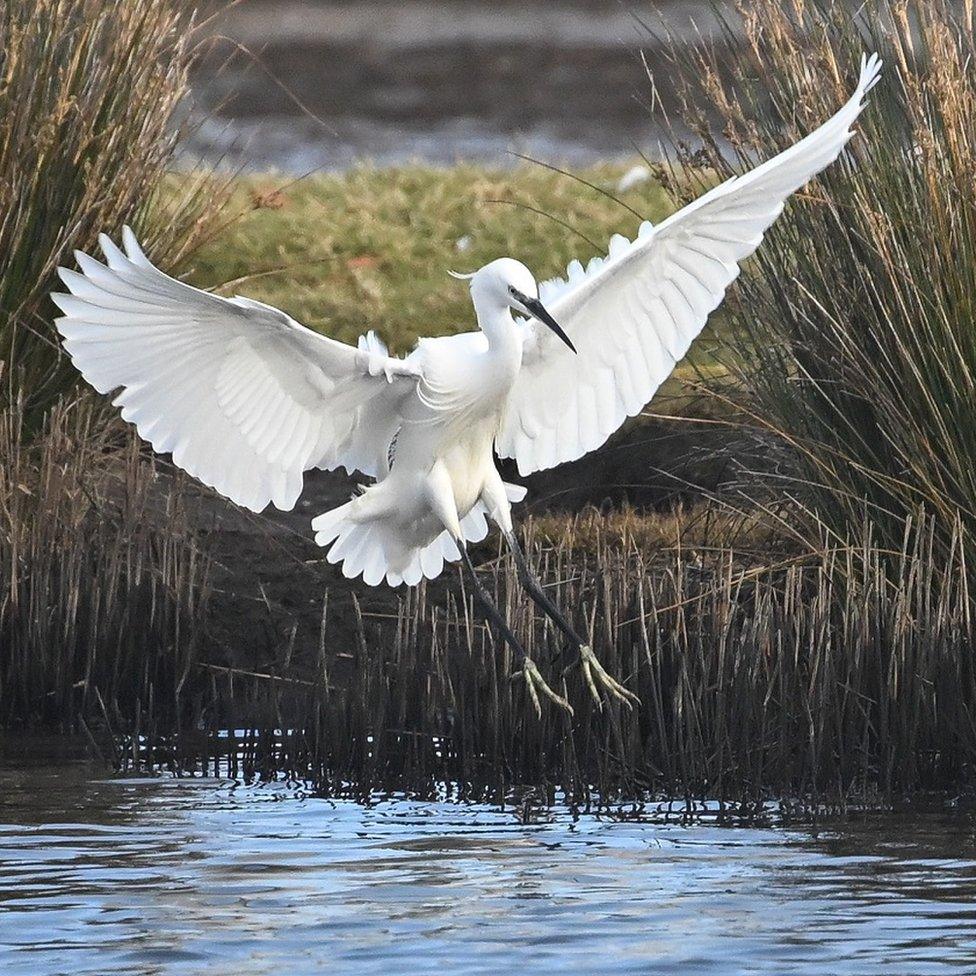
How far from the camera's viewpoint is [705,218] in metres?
6.11

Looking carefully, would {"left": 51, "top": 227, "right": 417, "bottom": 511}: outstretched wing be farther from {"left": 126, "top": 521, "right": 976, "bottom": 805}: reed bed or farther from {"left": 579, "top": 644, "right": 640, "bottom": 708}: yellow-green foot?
{"left": 579, "top": 644, "right": 640, "bottom": 708}: yellow-green foot

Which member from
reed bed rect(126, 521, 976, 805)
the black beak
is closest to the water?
reed bed rect(126, 521, 976, 805)

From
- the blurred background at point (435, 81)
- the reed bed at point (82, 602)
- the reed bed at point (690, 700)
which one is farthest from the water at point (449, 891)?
the blurred background at point (435, 81)

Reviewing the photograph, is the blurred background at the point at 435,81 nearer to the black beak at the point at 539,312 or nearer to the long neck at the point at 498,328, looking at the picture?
the long neck at the point at 498,328

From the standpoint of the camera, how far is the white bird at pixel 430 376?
19.1ft

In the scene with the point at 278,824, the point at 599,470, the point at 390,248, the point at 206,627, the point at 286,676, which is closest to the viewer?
the point at 278,824

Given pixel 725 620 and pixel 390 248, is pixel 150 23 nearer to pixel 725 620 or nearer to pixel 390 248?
pixel 725 620

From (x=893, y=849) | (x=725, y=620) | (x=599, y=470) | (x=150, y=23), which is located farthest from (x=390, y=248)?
(x=893, y=849)

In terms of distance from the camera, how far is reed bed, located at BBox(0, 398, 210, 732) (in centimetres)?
685

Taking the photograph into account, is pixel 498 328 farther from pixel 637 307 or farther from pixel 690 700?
pixel 690 700

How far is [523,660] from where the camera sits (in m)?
6.11

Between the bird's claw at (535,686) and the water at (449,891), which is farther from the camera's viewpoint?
the bird's claw at (535,686)

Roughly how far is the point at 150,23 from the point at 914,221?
2.70 metres

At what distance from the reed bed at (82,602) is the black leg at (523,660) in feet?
3.41
